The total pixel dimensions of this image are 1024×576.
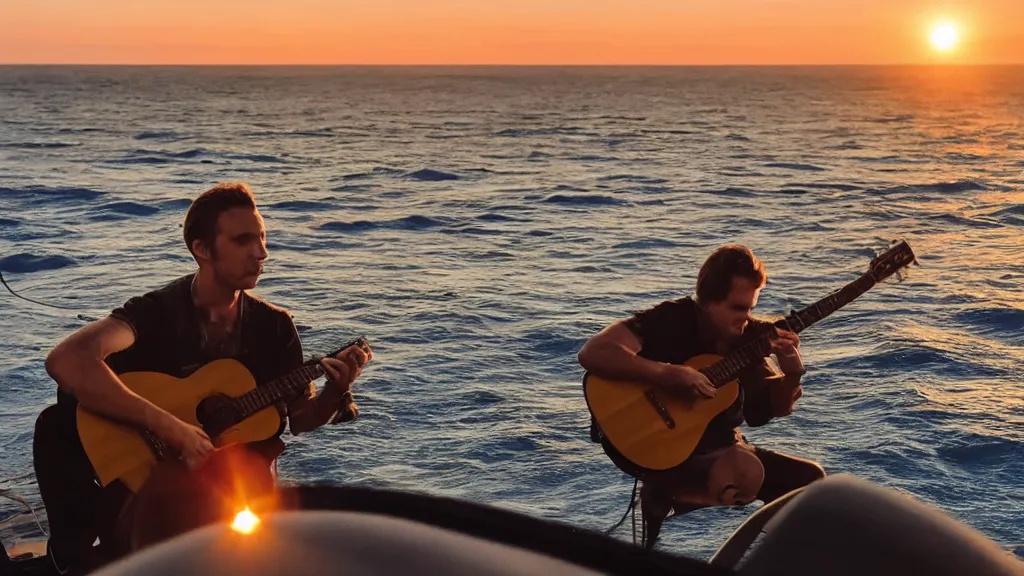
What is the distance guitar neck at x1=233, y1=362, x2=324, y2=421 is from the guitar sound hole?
3 centimetres

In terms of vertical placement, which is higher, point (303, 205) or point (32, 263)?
point (32, 263)

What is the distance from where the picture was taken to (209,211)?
4434mm

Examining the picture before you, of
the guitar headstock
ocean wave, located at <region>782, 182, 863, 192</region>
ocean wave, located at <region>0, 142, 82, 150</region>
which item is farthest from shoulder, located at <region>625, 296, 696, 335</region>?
ocean wave, located at <region>0, 142, 82, 150</region>

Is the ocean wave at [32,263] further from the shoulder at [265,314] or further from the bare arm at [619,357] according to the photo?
the bare arm at [619,357]

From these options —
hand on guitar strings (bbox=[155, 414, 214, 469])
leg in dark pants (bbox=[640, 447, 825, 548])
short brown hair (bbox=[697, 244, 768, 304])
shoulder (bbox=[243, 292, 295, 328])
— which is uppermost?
short brown hair (bbox=[697, 244, 768, 304])

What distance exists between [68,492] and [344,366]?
1.06 metres

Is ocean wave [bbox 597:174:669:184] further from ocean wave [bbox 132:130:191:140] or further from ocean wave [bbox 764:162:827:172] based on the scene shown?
ocean wave [bbox 132:130:191:140]

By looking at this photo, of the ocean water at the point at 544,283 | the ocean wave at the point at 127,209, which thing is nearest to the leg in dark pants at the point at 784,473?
the ocean water at the point at 544,283

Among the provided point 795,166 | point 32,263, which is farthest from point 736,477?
point 795,166

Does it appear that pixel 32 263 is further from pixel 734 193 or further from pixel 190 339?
pixel 734 193

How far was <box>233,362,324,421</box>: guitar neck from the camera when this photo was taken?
14.7ft

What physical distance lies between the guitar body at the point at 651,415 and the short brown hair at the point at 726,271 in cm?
41

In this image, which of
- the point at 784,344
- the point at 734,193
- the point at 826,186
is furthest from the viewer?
the point at 826,186

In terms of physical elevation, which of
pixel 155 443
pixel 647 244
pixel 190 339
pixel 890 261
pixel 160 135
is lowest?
pixel 160 135
